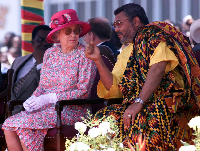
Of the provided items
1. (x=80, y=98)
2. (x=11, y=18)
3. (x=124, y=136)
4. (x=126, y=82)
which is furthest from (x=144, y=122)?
(x=11, y=18)

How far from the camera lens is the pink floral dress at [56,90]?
467cm

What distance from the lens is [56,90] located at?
4.96 metres

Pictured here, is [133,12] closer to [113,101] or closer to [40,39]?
[113,101]

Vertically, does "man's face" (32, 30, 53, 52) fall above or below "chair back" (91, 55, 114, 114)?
above

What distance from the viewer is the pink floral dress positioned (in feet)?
15.3

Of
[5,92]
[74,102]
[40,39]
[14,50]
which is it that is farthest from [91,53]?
[14,50]

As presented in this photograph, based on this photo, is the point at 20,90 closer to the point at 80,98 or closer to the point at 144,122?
the point at 80,98

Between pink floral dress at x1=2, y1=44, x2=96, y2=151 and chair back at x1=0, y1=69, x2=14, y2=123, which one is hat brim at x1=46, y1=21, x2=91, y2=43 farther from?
chair back at x1=0, y1=69, x2=14, y2=123

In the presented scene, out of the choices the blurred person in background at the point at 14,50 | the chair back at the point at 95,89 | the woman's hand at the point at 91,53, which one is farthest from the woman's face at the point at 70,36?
the blurred person in background at the point at 14,50

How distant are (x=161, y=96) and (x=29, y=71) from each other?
219cm

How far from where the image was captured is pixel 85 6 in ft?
68.3

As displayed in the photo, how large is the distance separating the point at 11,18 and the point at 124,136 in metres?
16.1

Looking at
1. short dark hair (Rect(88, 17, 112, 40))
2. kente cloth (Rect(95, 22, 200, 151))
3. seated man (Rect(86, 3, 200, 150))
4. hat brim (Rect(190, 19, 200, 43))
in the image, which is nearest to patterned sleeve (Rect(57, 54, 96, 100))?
seated man (Rect(86, 3, 200, 150))

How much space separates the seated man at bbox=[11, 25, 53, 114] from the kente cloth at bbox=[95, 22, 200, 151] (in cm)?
154
